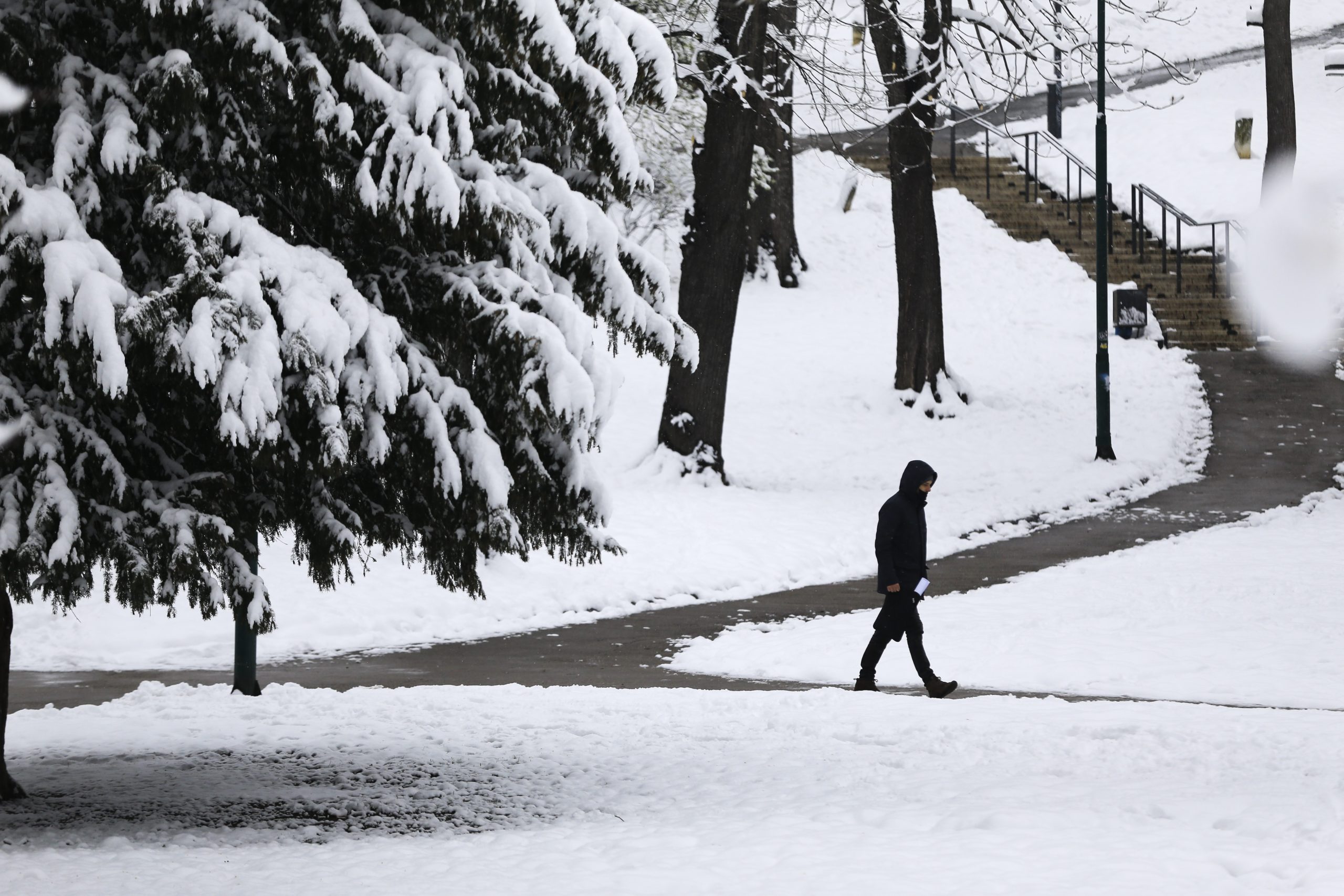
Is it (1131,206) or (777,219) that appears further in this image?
(1131,206)

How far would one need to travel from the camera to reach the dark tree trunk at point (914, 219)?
21609mm

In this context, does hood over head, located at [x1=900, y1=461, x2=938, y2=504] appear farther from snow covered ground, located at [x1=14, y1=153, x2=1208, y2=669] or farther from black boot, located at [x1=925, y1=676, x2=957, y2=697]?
snow covered ground, located at [x1=14, y1=153, x2=1208, y2=669]

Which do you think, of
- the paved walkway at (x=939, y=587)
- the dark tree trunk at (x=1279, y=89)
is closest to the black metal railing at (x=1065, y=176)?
the dark tree trunk at (x=1279, y=89)

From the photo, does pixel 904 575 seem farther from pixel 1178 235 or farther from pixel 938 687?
pixel 1178 235

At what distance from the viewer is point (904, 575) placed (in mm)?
9922

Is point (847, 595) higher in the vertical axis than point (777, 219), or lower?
lower

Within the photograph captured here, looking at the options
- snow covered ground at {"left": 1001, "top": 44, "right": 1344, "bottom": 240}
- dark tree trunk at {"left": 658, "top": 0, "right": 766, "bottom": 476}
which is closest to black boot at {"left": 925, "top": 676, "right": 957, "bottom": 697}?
dark tree trunk at {"left": 658, "top": 0, "right": 766, "bottom": 476}

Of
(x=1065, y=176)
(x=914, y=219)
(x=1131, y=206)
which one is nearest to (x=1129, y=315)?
(x=1131, y=206)

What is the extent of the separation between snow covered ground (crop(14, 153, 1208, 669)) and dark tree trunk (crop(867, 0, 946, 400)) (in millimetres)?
751

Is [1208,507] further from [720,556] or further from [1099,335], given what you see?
[720,556]

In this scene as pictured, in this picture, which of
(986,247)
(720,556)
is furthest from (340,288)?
(986,247)

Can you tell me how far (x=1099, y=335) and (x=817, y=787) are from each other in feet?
47.6

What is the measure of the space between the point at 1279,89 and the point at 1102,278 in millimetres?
12382

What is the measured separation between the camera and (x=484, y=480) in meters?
6.29
